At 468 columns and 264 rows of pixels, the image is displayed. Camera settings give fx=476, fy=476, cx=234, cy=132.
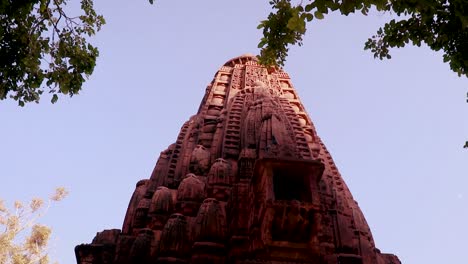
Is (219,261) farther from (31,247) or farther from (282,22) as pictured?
(31,247)

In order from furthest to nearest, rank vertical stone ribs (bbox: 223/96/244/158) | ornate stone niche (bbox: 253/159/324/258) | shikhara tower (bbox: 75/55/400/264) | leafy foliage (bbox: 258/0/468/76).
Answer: vertical stone ribs (bbox: 223/96/244/158) < shikhara tower (bbox: 75/55/400/264) < ornate stone niche (bbox: 253/159/324/258) < leafy foliage (bbox: 258/0/468/76)

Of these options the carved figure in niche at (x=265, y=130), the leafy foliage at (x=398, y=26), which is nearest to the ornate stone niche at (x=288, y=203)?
the carved figure in niche at (x=265, y=130)

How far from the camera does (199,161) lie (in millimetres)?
16359

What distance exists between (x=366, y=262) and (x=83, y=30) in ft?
33.2

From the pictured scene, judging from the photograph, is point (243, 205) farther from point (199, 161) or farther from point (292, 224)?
point (199, 161)

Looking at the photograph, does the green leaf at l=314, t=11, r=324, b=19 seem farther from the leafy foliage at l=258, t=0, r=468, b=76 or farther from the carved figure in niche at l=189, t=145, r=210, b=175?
the carved figure in niche at l=189, t=145, r=210, b=175

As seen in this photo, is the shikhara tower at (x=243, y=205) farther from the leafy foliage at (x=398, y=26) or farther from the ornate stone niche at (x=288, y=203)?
the leafy foliage at (x=398, y=26)

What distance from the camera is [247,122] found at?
1659 centimetres

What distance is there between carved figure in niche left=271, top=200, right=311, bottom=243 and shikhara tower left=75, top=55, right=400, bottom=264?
0.02m

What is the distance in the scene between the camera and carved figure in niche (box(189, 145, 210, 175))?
1612cm

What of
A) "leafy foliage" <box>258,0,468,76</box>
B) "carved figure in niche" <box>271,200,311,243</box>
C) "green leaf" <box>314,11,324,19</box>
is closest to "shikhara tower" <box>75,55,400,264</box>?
"carved figure in niche" <box>271,200,311,243</box>

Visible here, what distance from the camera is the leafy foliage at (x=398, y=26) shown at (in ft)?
19.6

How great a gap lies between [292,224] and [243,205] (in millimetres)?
2659

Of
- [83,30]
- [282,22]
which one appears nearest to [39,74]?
[83,30]
